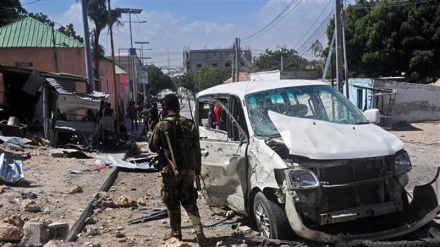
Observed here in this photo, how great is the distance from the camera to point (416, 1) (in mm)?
31594

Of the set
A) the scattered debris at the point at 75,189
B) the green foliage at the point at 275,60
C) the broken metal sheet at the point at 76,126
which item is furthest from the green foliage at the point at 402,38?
the green foliage at the point at 275,60

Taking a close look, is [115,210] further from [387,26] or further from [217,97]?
[387,26]

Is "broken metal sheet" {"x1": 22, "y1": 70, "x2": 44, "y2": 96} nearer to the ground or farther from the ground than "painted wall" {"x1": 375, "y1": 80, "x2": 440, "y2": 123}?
farther from the ground

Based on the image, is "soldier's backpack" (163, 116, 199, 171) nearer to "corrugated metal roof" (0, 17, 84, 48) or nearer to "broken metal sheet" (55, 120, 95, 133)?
"broken metal sheet" (55, 120, 95, 133)

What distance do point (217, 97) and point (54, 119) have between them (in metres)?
10.9

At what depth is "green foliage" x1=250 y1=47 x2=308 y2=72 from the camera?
76731 millimetres

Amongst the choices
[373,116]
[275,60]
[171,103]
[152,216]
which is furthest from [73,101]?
[275,60]

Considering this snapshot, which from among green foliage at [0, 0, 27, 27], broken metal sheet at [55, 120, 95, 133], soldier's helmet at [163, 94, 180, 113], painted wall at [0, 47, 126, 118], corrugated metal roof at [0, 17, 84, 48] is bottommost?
broken metal sheet at [55, 120, 95, 133]

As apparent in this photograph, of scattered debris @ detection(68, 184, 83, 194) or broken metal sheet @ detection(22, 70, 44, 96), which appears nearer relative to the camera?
scattered debris @ detection(68, 184, 83, 194)

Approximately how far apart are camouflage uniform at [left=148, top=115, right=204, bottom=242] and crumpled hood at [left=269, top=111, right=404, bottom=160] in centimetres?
97

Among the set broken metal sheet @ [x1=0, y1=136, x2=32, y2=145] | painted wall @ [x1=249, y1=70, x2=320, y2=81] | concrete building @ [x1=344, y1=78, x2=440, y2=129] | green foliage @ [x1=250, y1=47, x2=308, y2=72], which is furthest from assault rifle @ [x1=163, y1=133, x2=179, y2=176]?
green foliage @ [x1=250, y1=47, x2=308, y2=72]

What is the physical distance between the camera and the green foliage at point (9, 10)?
31661mm

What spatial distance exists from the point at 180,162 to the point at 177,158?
2.2 inches

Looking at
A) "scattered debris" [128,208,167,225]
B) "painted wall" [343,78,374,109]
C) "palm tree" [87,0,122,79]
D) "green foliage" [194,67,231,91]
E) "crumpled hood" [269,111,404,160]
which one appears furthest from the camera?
"green foliage" [194,67,231,91]
